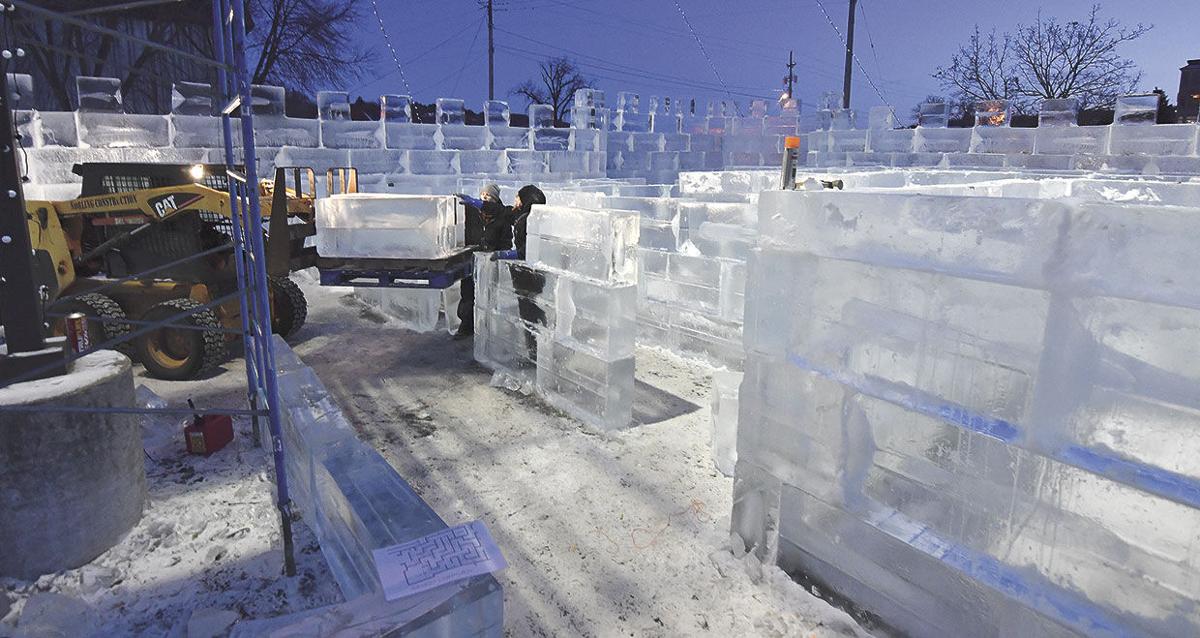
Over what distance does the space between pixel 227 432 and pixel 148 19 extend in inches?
771

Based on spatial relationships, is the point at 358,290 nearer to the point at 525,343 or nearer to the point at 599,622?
the point at 525,343

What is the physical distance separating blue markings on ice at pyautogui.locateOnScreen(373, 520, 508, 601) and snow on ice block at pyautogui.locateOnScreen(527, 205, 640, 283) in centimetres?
281

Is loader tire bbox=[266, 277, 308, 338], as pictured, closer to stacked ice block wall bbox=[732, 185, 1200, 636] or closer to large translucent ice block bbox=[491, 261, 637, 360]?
large translucent ice block bbox=[491, 261, 637, 360]

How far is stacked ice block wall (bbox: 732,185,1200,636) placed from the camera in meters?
2.12

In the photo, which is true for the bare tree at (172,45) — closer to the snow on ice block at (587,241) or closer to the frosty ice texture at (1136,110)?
the snow on ice block at (587,241)

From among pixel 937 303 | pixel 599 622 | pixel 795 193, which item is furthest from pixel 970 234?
pixel 599 622

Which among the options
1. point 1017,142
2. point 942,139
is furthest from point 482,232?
point 1017,142

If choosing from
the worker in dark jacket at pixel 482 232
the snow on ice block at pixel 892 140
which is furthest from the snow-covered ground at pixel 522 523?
the snow on ice block at pixel 892 140

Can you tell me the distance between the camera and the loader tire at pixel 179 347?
6.20m

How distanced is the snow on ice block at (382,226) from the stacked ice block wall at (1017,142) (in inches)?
592

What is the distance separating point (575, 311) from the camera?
5531mm

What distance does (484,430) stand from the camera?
5332mm

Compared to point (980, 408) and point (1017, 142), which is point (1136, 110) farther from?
point (980, 408)

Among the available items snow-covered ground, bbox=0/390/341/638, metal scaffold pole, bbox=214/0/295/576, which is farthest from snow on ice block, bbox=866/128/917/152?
snow-covered ground, bbox=0/390/341/638
